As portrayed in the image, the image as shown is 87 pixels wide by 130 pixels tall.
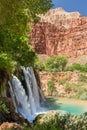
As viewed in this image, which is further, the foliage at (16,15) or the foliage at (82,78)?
the foliage at (82,78)

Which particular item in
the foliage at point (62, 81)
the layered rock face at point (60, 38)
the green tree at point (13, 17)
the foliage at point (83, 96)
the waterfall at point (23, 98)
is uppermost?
the green tree at point (13, 17)

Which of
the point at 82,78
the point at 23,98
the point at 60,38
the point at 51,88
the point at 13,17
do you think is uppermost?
the point at 13,17

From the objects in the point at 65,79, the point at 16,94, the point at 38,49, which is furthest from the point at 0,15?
the point at 38,49

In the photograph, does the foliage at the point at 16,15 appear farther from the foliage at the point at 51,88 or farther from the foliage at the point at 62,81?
the foliage at the point at 62,81

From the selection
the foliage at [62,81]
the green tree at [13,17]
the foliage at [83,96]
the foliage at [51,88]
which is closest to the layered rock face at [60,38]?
the foliage at [62,81]

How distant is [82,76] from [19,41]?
161ft

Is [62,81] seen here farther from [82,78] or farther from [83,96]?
[83,96]

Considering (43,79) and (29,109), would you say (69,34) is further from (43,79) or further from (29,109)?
(29,109)

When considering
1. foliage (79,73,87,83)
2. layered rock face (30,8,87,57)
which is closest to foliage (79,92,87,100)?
foliage (79,73,87,83)

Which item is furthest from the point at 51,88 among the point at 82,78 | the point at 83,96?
the point at 82,78

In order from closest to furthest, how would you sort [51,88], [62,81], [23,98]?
1. [23,98]
2. [51,88]
3. [62,81]

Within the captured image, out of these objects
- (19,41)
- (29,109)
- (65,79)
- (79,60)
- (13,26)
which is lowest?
(79,60)

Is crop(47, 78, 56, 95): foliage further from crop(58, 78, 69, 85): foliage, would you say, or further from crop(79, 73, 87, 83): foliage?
crop(79, 73, 87, 83): foliage

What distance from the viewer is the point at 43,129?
9586 mm
